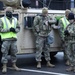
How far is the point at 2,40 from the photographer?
8781 millimetres

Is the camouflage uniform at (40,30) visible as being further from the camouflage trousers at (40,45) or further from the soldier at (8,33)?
the soldier at (8,33)

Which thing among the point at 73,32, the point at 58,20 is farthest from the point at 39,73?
the point at 58,20

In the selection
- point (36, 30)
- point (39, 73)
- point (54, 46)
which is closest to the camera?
point (39, 73)

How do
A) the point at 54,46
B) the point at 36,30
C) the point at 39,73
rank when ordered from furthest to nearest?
the point at 54,46 → the point at 36,30 → the point at 39,73

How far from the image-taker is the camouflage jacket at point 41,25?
9.36 m

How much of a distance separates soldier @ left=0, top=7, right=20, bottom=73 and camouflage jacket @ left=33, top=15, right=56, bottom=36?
2.25ft

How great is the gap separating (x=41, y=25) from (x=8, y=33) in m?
1.14

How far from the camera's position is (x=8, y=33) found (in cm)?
874

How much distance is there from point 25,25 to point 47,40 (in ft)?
2.59

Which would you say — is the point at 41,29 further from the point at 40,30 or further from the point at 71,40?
the point at 71,40

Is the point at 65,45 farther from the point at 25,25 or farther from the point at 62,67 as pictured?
the point at 25,25

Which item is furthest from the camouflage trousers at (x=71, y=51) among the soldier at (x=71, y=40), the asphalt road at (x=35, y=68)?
the asphalt road at (x=35, y=68)

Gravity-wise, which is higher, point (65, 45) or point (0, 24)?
point (0, 24)

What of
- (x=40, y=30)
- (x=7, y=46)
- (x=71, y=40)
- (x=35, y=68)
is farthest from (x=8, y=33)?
(x=71, y=40)
